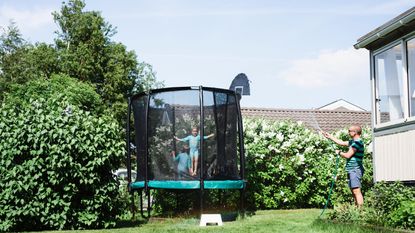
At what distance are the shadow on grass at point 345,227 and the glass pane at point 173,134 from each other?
246cm

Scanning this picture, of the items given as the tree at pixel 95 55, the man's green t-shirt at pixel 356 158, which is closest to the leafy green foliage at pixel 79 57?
the tree at pixel 95 55

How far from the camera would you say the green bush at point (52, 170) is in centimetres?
937

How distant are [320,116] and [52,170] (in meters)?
17.1

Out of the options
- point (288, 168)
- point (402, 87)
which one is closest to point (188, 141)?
point (288, 168)

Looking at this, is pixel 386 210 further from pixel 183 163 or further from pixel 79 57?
pixel 79 57

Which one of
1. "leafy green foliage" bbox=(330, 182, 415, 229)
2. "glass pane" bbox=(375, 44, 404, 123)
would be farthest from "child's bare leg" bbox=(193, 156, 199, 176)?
"glass pane" bbox=(375, 44, 404, 123)

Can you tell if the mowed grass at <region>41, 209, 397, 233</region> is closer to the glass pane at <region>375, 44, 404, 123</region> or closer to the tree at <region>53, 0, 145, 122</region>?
the glass pane at <region>375, 44, 404, 123</region>

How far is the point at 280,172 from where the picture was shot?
13773mm

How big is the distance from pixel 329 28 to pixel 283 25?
0.93 metres

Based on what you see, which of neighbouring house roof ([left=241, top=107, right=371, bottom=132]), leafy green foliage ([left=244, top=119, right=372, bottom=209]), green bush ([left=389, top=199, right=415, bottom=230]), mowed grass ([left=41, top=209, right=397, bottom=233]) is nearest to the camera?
green bush ([left=389, top=199, right=415, bottom=230])

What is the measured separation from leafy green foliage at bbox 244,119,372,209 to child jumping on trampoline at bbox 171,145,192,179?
10.9ft

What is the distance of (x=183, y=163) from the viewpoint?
10312mm

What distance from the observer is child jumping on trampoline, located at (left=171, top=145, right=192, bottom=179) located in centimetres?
1024

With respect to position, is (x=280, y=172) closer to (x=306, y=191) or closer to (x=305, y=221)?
(x=306, y=191)
